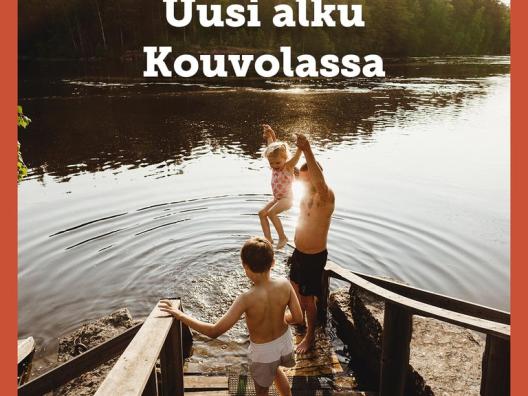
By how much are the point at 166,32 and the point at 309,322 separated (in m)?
68.7

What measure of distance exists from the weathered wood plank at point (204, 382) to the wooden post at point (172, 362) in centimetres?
91

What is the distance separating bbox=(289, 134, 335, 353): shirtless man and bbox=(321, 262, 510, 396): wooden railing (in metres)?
0.44

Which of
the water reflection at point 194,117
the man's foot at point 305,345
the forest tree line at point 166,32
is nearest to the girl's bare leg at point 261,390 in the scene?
the man's foot at point 305,345

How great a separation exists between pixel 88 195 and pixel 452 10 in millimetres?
94807

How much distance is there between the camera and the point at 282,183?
7531mm

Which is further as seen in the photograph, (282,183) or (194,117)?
(194,117)

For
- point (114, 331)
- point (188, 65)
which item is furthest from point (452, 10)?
point (114, 331)

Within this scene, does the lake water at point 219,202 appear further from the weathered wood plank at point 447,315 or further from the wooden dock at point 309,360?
the weathered wood plank at point 447,315

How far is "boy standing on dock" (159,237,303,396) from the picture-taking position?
3.56m

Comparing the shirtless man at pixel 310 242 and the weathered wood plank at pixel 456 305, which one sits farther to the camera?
the shirtless man at pixel 310 242

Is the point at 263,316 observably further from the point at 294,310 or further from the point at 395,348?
the point at 395,348

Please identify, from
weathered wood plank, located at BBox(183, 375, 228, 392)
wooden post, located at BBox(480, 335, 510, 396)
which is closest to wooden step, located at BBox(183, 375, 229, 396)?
weathered wood plank, located at BBox(183, 375, 228, 392)

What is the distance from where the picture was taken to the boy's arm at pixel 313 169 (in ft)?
14.0

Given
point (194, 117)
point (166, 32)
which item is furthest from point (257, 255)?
point (166, 32)
